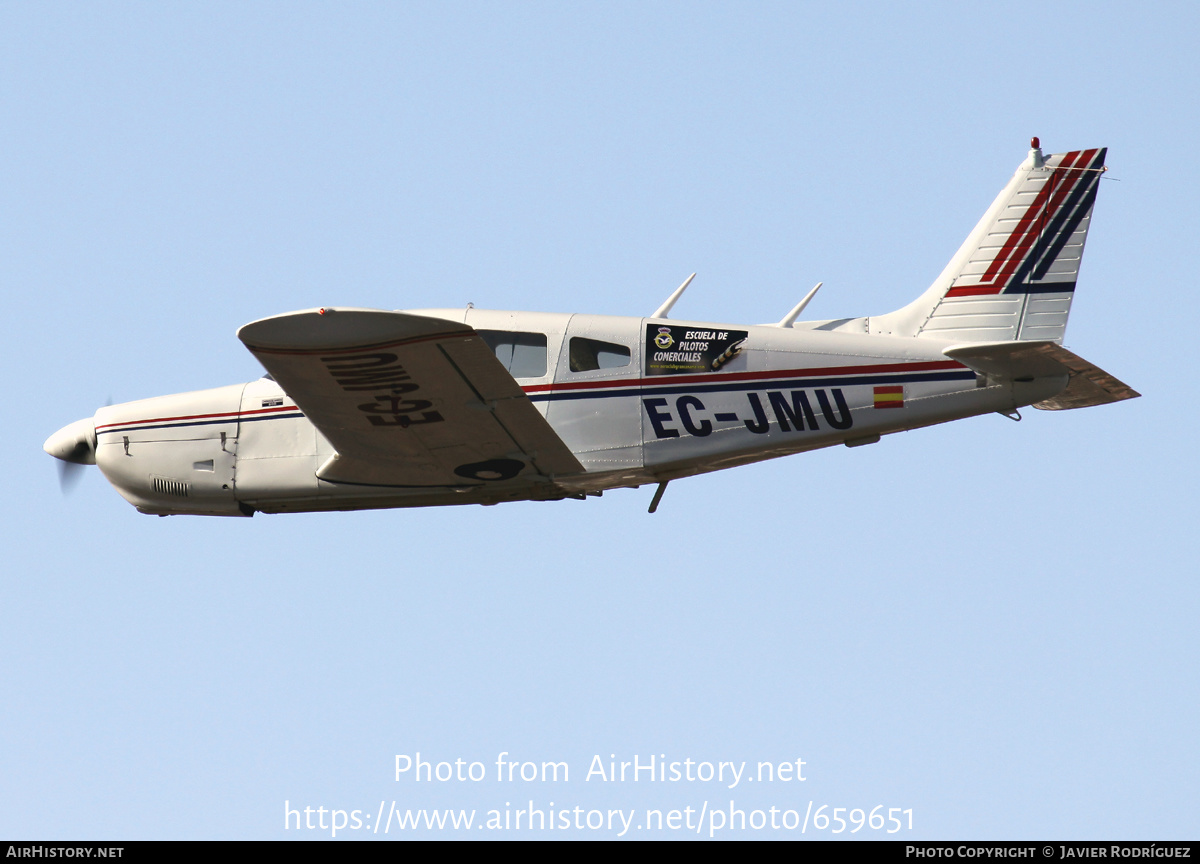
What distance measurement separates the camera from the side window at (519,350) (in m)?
15.6

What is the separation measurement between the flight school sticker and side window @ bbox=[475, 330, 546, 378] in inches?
41.2

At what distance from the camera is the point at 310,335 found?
1355cm

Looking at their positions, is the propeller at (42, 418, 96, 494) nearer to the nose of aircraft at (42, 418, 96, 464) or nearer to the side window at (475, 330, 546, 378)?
the nose of aircraft at (42, 418, 96, 464)

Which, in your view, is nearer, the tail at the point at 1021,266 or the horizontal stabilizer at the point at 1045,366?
the horizontal stabilizer at the point at 1045,366

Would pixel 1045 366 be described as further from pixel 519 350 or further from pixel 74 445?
pixel 74 445

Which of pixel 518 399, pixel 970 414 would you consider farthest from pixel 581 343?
pixel 970 414

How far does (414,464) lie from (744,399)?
3.23 metres

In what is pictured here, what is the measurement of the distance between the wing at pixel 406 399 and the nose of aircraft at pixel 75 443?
2995mm

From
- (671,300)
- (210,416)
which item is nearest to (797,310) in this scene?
(671,300)

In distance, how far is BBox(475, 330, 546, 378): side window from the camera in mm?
15562

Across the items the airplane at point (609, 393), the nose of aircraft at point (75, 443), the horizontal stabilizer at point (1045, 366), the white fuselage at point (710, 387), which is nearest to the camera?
the airplane at point (609, 393)

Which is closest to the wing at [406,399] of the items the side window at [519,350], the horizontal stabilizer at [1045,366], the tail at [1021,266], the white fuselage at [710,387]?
the white fuselage at [710,387]

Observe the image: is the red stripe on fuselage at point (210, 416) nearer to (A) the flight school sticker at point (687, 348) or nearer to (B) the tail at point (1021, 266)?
(A) the flight school sticker at point (687, 348)
